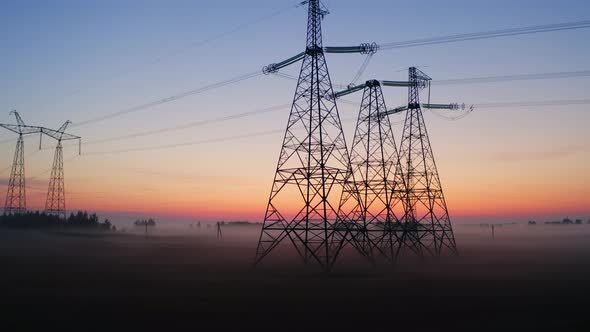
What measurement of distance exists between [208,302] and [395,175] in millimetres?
30663

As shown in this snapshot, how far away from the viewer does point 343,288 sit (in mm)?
30094

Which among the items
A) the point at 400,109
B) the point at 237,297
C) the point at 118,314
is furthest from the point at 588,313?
the point at 400,109

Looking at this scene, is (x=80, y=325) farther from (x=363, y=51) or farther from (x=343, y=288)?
(x=363, y=51)

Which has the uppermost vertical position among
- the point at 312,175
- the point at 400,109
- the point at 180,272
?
the point at 400,109

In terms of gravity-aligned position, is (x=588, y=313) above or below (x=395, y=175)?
below

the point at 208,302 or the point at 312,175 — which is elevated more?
the point at 312,175

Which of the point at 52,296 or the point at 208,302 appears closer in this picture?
the point at 208,302

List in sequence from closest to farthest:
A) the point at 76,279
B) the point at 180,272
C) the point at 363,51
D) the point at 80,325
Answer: the point at 80,325, the point at 76,279, the point at 180,272, the point at 363,51

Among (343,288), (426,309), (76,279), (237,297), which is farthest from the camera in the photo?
(76,279)

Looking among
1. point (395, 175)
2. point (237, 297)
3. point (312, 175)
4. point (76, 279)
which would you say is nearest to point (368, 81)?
point (395, 175)

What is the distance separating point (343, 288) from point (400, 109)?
99.0ft

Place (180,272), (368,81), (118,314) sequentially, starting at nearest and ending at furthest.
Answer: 1. (118,314)
2. (180,272)
3. (368,81)

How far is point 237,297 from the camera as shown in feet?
87.7

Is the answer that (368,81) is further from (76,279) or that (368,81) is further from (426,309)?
(76,279)
